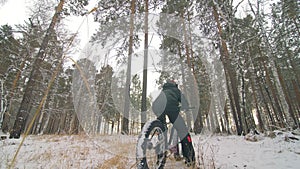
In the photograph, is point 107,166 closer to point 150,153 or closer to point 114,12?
point 150,153

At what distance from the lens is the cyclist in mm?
3203

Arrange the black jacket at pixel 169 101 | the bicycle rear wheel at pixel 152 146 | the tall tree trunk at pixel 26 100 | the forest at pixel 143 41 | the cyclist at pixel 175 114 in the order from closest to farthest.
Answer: the bicycle rear wheel at pixel 152 146
the cyclist at pixel 175 114
the black jacket at pixel 169 101
the tall tree trunk at pixel 26 100
the forest at pixel 143 41

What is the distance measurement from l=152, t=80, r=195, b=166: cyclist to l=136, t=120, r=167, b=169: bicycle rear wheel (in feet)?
0.89

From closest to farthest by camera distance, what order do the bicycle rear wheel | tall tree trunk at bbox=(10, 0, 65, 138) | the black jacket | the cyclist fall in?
the bicycle rear wheel
the cyclist
the black jacket
tall tree trunk at bbox=(10, 0, 65, 138)

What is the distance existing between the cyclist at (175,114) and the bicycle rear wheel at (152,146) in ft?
0.89

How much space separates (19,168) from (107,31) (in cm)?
998

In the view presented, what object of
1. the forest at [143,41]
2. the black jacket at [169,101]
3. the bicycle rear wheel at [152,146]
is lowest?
the bicycle rear wheel at [152,146]

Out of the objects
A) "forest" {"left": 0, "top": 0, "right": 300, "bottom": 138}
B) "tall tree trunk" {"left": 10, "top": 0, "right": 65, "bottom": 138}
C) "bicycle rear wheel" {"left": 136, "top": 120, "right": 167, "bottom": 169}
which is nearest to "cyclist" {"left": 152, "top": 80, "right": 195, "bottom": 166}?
"bicycle rear wheel" {"left": 136, "top": 120, "right": 167, "bottom": 169}

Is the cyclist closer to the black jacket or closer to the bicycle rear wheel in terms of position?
the black jacket

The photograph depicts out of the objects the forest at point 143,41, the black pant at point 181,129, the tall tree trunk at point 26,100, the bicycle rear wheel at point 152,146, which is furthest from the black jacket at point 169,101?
the tall tree trunk at point 26,100

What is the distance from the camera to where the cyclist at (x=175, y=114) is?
3.20 metres

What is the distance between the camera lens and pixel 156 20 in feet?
39.2

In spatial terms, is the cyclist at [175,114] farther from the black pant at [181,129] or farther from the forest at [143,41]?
the forest at [143,41]

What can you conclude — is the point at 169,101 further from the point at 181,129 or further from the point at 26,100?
the point at 26,100
